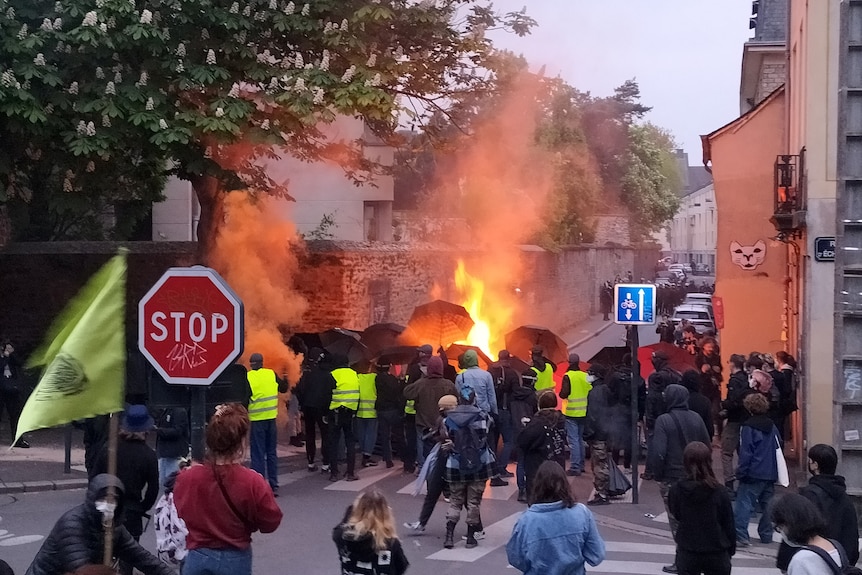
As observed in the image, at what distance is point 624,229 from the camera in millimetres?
52250

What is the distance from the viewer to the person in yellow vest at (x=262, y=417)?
12.2 meters

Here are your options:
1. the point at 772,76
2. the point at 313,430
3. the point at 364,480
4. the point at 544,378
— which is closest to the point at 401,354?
the point at 313,430

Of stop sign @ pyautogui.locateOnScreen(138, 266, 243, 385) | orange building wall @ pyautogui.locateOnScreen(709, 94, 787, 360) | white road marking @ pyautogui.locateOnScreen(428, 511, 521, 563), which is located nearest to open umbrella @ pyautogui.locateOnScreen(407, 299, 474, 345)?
orange building wall @ pyautogui.locateOnScreen(709, 94, 787, 360)

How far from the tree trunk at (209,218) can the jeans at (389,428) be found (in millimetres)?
5383

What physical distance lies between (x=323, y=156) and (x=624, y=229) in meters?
35.3

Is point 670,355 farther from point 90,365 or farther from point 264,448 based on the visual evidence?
point 90,365

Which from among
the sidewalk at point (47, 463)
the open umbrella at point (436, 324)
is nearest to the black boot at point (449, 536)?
the sidewalk at point (47, 463)

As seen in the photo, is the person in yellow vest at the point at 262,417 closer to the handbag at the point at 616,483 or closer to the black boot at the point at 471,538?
the black boot at the point at 471,538

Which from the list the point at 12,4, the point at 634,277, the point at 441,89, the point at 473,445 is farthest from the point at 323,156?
the point at 634,277

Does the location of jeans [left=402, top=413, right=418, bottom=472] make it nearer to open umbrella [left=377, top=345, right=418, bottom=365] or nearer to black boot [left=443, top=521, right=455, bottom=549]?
open umbrella [left=377, top=345, right=418, bottom=365]

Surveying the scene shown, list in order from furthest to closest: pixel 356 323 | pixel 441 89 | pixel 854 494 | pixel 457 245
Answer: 1. pixel 457 245
2. pixel 356 323
3. pixel 441 89
4. pixel 854 494

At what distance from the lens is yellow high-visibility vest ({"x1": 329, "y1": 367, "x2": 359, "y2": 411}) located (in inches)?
515

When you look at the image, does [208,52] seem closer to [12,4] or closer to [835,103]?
[12,4]

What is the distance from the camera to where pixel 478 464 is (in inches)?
382
